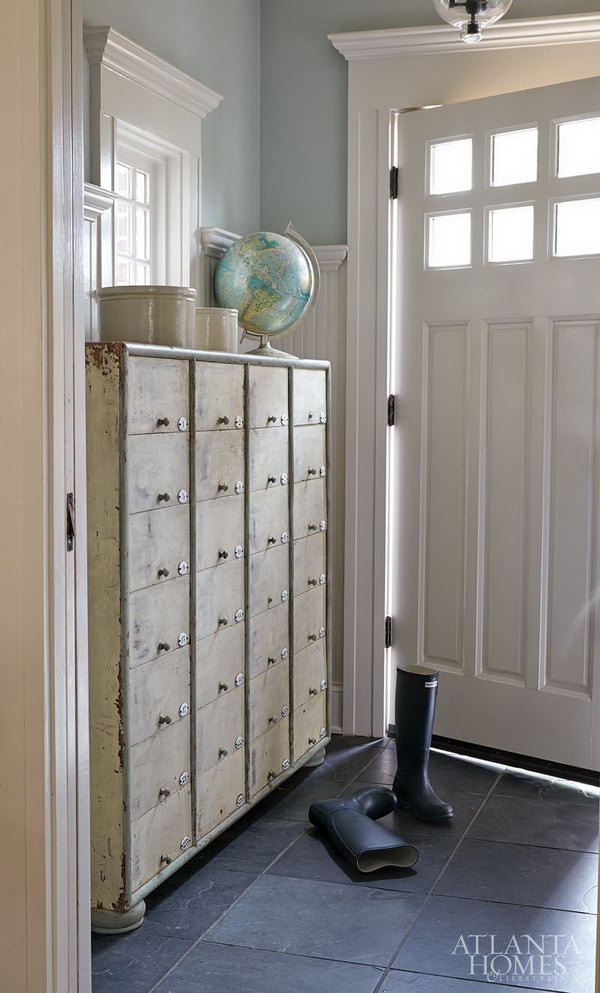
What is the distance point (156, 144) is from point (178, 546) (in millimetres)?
1505

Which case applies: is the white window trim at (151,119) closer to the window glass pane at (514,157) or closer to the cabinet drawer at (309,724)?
the window glass pane at (514,157)

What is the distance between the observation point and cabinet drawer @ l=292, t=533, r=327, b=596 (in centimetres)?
372

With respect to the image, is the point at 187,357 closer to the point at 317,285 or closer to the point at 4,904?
the point at 317,285

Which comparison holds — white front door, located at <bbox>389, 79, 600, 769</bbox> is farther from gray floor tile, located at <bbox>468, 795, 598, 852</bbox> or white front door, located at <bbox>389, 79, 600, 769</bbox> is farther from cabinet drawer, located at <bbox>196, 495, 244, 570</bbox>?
cabinet drawer, located at <bbox>196, 495, 244, 570</bbox>

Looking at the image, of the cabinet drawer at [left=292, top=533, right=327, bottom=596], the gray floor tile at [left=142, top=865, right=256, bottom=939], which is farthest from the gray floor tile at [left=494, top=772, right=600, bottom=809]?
the gray floor tile at [left=142, top=865, right=256, bottom=939]

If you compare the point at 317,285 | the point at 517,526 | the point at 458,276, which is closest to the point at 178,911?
the point at 517,526

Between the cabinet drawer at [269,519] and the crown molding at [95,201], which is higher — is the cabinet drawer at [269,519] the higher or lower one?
the lower one

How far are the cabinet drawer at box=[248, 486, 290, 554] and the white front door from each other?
2.69 ft

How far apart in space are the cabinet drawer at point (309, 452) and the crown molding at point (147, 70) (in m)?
1.23

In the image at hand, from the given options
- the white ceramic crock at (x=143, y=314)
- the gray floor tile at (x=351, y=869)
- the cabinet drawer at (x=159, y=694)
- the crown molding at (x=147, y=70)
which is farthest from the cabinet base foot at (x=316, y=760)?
the crown molding at (x=147, y=70)

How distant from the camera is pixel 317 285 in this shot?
3.92 m

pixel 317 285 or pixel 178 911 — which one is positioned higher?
pixel 317 285

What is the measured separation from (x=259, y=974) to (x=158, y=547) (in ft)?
3.60

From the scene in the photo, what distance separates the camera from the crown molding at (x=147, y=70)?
10.2 ft
